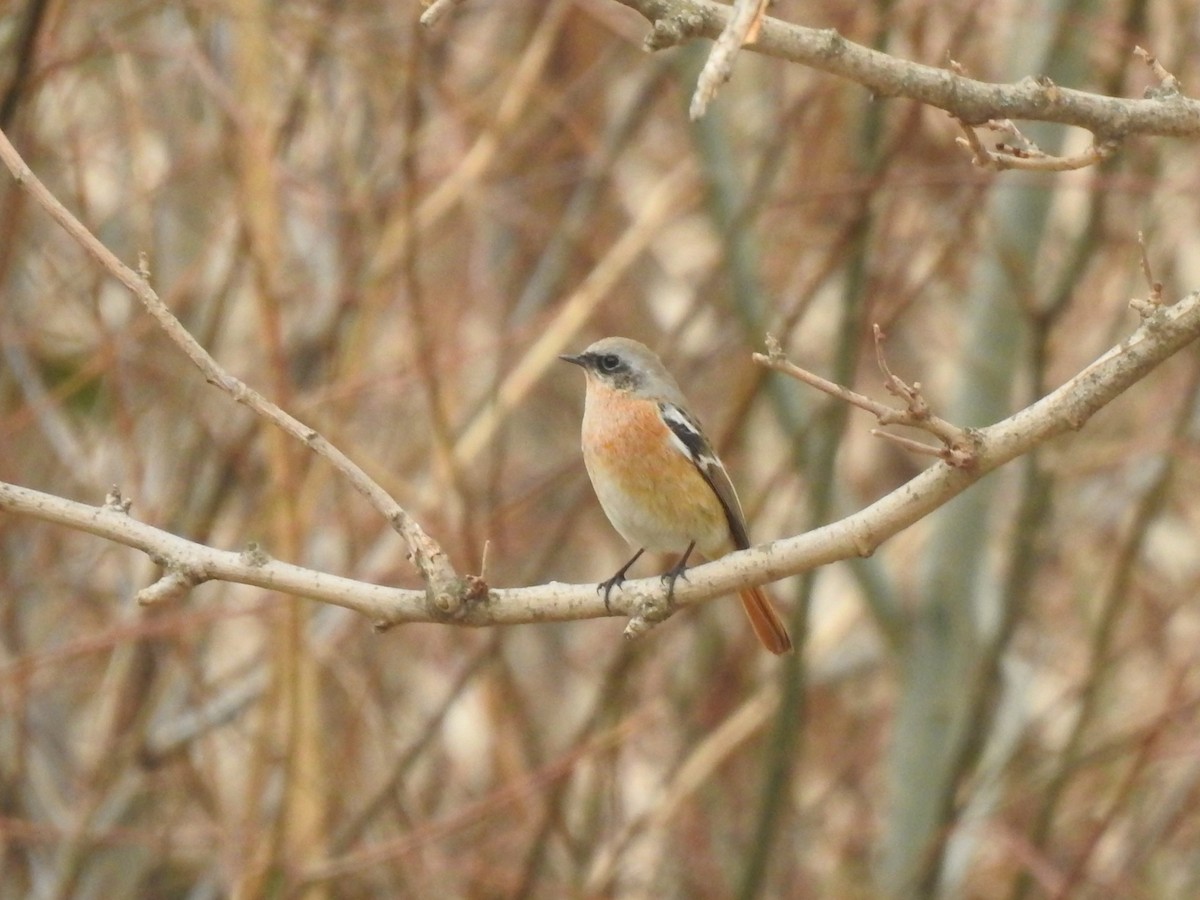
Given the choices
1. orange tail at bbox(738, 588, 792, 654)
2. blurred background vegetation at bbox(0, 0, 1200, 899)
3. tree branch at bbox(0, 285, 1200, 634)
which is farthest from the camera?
blurred background vegetation at bbox(0, 0, 1200, 899)

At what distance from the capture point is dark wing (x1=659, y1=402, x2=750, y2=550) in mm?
4621

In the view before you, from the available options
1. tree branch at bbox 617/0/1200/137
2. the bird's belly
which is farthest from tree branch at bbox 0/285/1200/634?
the bird's belly

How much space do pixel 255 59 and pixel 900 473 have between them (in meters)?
5.19

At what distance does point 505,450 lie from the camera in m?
7.09

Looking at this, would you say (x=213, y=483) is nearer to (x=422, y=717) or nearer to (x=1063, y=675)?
(x=422, y=717)

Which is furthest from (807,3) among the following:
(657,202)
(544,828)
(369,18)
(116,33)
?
(544,828)

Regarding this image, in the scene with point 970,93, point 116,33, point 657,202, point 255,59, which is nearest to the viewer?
point 970,93

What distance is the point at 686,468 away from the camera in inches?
181

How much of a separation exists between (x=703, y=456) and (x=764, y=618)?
1.81 feet

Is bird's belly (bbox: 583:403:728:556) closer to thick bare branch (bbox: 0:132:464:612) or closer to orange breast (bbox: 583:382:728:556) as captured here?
orange breast (bbox: 583:382:728:556)

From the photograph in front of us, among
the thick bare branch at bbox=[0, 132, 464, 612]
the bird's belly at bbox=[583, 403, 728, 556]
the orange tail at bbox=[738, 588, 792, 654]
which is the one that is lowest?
the thick bare branch at bbox=[0, 132, 464, 612]

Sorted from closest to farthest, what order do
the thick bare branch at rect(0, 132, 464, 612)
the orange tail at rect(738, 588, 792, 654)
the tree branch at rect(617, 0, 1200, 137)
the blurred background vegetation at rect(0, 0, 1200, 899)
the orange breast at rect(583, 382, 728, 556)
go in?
the tree branch at rect(617, 0, 1200, 137) < the thick bare branch at rect(0, 132, 464, 612) < the orange breast at rect(583, 382, 728, 556) < the orange tail at rect(738, 588, 792, 654) < the blurred background vegetation at rect(0, 0, 1200, 899)

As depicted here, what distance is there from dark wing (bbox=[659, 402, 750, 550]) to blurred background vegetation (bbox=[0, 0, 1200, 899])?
0.61 metres

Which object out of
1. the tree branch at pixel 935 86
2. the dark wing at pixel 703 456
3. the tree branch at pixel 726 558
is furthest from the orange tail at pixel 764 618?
the tree branch at pixel 935 86
